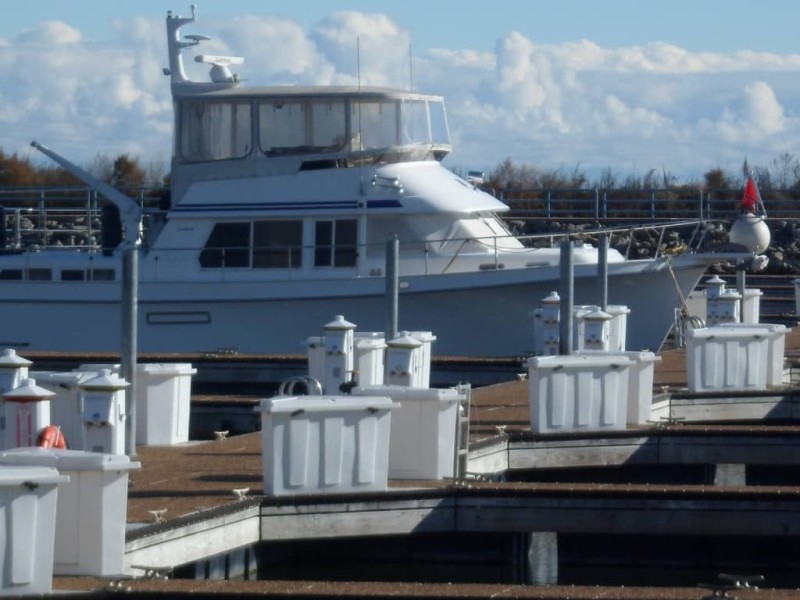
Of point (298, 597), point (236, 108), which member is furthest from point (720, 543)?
point (236, 108)

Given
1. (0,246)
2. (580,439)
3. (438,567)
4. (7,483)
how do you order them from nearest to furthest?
1. (7,483)
2. (438,567)
3. (580,439)
4. (0,246)

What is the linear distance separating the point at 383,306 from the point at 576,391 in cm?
904

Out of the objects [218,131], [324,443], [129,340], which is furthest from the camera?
[218,131]

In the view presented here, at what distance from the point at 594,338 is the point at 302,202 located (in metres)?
6.95

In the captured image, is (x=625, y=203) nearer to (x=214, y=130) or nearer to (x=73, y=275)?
(x=214, y=130)

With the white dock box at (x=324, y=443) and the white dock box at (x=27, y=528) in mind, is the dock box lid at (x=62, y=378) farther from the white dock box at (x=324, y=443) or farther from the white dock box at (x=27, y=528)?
the white dock box at (x=27, y=528)

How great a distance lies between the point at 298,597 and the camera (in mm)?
7402

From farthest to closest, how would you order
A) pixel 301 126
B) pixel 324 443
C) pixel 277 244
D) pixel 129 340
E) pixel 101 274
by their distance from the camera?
1. pixel 101 274
2. pixel 301 126
3. pixel 277 244
4. pixel 129 340
5. pixel 324 443

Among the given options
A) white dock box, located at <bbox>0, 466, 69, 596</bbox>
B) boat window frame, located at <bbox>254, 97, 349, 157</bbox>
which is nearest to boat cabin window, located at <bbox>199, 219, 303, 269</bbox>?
boat window frame, located at <bbox>254, 97, 349, 157</bbox>

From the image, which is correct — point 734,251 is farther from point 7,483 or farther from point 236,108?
point 7,483

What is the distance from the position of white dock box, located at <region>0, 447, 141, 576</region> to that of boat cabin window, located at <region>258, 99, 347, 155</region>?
14227mm

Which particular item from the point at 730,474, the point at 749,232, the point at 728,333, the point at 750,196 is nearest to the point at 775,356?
the point at 728,333

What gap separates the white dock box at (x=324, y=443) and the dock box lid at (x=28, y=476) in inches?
90.0

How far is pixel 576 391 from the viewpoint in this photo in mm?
12641
